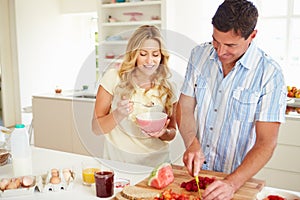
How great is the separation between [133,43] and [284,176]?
77.1 inches

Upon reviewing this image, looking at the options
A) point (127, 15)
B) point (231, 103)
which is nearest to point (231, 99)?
point (231, 103)

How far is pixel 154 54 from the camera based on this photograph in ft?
4.44

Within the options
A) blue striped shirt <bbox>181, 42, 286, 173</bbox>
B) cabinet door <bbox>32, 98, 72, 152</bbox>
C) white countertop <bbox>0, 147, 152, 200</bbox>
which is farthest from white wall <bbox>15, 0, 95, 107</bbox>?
blue striped shirt <bbox>181, 42, 286, 173</bbox>

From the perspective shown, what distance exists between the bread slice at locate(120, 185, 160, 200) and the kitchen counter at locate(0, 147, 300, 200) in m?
0.12

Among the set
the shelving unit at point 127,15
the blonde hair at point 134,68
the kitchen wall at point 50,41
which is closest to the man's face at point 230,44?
the blonde hair at point 134,68

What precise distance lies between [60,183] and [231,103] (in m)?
0.76

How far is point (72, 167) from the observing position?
1.59m

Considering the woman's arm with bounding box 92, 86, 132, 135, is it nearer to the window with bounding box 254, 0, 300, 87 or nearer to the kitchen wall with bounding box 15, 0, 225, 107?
the window with bounding box 254, 0, 300, 87

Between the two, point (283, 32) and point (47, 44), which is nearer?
point (283, 32)

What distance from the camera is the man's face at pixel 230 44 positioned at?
4.49 feet

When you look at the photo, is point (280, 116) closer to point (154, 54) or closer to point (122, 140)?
point (154, 54)

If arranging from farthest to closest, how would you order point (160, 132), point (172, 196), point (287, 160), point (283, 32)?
point (283, 32) < point (287, 160) < point (160, 132) < point (172, 196)

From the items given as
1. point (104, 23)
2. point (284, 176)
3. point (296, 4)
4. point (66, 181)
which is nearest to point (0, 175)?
point (66, 181)

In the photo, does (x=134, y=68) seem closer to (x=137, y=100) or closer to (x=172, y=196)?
(x=137, y=100)
